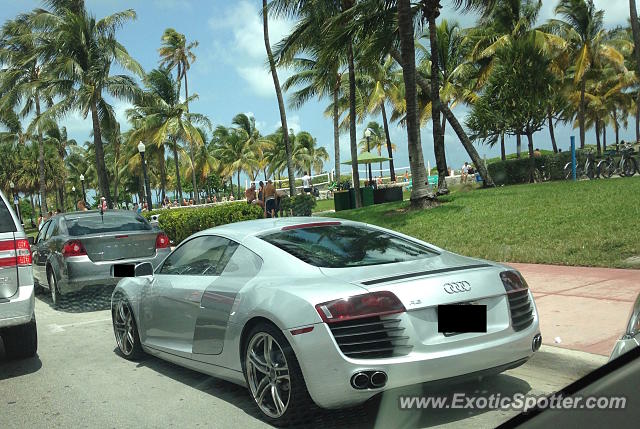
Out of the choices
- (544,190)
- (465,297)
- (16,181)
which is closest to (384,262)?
(465,297)

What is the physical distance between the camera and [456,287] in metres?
3.80

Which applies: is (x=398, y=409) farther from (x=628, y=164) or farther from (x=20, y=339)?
(x=628, y=164)

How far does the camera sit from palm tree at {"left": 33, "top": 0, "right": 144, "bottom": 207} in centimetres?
2764

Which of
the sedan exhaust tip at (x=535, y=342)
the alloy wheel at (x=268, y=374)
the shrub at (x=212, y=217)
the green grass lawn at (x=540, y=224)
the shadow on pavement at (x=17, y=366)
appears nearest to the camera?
the alloy wheel at (x=268, y=374)

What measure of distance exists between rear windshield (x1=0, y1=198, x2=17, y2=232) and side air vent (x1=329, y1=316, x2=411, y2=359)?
4046 millimetres

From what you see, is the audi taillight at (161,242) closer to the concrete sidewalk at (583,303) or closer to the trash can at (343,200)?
Result: the concrete sidewalk at (583,303)

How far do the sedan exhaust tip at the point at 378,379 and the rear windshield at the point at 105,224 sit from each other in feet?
24.2

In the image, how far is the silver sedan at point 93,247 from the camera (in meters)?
9.43

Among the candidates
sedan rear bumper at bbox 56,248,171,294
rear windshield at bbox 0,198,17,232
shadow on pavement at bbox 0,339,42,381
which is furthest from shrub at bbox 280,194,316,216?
rear windshield at bbox 0,198,17,232

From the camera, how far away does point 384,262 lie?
14.4 ft

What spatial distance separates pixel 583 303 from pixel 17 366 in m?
6.00

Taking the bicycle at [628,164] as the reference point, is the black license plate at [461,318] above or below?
below

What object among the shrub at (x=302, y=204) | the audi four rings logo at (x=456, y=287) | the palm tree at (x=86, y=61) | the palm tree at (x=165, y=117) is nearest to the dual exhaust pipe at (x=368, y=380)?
the audi four rings logo at (x=456, y=287)

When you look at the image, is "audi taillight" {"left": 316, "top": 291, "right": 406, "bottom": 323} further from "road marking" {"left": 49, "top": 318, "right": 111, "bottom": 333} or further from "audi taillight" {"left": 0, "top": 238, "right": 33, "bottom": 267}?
"road marking" {"left": 49, "top": 318, "right": 111, "bottom": 333}
